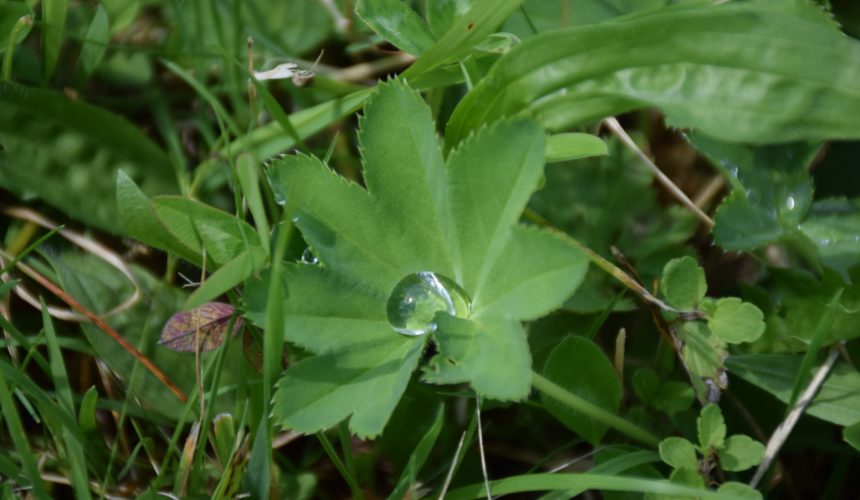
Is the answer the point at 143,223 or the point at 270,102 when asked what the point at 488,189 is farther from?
the point at 143,223

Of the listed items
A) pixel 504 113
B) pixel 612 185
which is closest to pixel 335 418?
pixel 504 113

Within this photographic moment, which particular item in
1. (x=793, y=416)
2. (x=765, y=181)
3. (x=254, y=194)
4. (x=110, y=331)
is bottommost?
(x=793, y=416)

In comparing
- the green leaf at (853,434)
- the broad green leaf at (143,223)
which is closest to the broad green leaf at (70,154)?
the broad green leaf at (143,223)

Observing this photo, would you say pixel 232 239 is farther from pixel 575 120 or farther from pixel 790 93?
pixel 790 93

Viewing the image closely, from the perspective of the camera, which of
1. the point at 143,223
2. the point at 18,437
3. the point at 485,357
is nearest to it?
the point at 485,357

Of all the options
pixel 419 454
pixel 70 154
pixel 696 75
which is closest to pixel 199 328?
pixel 419 454

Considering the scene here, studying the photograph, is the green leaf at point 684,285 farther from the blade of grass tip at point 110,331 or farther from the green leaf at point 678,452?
the blade of grass tip at point 110,331

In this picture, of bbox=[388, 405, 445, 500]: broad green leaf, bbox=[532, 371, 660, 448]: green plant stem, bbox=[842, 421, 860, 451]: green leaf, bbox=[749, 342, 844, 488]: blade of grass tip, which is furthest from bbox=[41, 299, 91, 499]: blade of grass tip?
bbox=[842, 421, 860, 451]: green leaf
